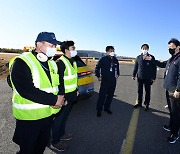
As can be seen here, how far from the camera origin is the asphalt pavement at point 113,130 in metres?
4.21

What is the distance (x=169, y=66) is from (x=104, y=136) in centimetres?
203

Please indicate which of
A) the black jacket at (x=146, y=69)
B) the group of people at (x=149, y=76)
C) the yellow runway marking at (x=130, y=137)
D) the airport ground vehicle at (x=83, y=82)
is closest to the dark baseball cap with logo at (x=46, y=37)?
the yellow runway marking at (x=130, y=137)

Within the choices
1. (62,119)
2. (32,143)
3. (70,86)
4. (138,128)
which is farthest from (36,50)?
(138,128)

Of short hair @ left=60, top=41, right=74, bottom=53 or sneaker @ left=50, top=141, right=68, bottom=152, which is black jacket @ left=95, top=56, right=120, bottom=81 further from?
sneaker @ left=50, top=141, right=68, bottom=152

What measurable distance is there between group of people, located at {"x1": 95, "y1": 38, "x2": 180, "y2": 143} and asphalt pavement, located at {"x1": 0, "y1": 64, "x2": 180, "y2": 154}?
315mm

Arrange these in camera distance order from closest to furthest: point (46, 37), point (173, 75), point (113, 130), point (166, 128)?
point (46, 37), point (173, 75), point (113, 130), point (166, 128)

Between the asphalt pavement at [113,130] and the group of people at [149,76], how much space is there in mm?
315

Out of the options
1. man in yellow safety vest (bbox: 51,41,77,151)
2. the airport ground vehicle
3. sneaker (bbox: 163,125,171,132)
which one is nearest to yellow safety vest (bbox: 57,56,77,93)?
man in yellow safety vest (bbox: 51,41,77,151)

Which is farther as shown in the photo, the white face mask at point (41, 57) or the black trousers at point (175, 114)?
the black trousers at point (175, 114)

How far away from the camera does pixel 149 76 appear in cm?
711

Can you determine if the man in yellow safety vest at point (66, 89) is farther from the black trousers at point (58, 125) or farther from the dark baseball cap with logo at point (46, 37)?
the dark baseball cap with logo at point (46, 37)

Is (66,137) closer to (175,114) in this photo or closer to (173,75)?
(175,114)

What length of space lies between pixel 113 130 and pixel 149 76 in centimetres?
266

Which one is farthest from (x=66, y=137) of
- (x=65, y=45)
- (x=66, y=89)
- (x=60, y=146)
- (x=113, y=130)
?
(x=65, y=45)
